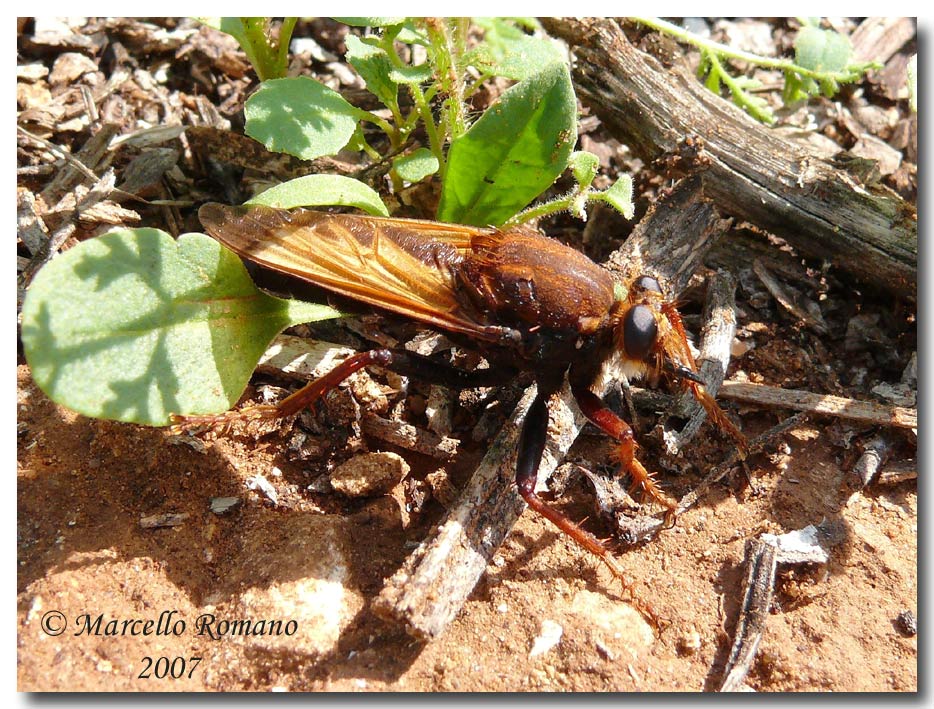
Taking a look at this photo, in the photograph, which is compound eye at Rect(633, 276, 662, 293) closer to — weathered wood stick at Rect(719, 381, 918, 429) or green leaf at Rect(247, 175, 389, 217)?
weathered wood stick at Rect(719, 381, 918, 429)

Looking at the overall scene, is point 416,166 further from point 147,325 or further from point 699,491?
point 699,491

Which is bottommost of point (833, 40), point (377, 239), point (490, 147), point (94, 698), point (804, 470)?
point (94, 698)

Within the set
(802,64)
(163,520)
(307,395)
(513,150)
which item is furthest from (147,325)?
(802,64)

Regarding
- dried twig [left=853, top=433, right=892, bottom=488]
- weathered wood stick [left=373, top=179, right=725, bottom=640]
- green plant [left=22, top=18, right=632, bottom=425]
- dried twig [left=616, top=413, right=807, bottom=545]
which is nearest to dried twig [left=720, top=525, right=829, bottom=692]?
dried twig [left=616, top=413, right=807, bottom=545]

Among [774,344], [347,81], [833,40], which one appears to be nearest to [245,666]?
[774,344]

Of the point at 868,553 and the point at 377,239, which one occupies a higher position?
the point at 377,239

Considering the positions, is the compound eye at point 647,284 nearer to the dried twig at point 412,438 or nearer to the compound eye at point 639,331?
the compound eye at point 639,331

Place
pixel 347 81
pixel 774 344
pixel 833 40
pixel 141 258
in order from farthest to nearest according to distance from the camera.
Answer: pixel 347 81 < pixel 833 40 < pixel 774 344 < pixel 141 258

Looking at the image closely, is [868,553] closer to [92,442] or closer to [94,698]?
[94,698]
